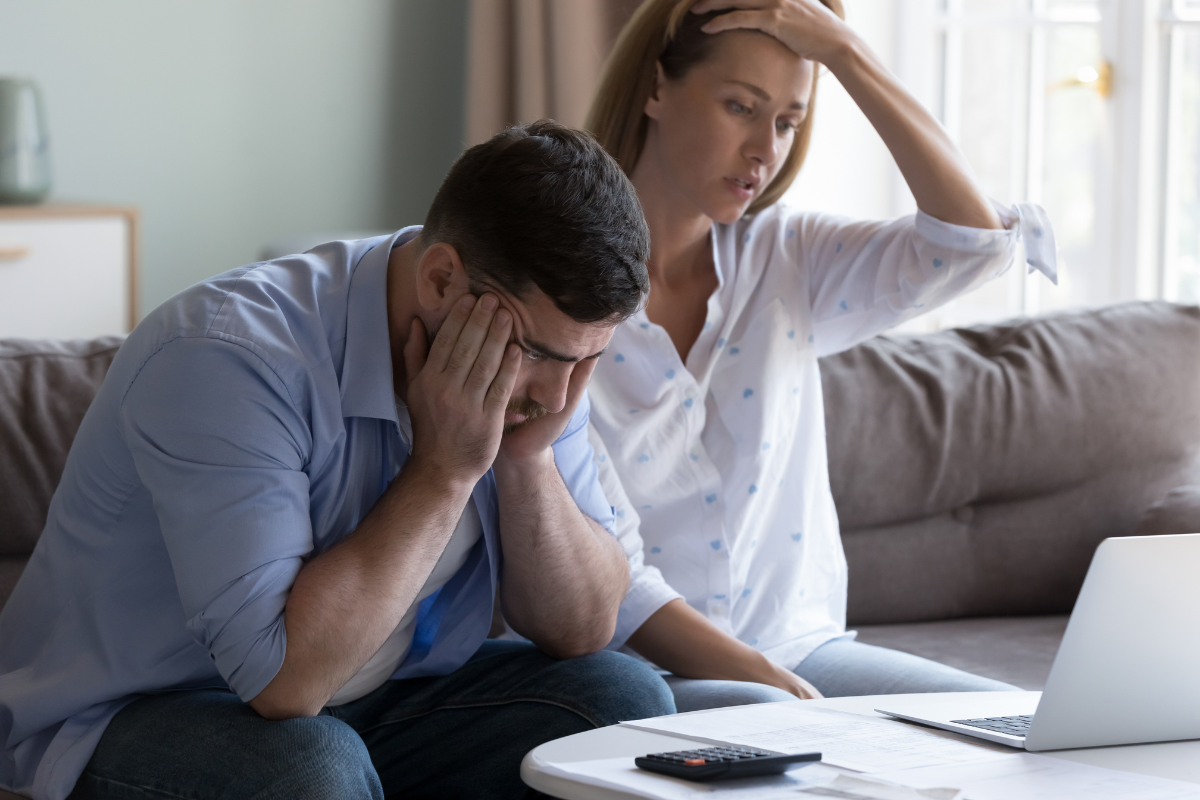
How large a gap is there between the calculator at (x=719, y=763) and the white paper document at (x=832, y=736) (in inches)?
1.7

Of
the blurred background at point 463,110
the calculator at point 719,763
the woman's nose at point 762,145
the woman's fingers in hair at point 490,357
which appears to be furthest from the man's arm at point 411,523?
the blurred background at point 463,110

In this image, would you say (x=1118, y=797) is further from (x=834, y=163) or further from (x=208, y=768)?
(x=834, y=163)

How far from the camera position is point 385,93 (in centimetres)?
364

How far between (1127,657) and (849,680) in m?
0.61

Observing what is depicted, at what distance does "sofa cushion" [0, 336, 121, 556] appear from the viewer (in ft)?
5.03

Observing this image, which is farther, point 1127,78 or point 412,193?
point 412,193

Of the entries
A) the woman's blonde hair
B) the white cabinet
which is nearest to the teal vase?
the white cabinet

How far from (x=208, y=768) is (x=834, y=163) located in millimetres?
2659

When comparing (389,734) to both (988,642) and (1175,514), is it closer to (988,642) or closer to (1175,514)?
(988,642)

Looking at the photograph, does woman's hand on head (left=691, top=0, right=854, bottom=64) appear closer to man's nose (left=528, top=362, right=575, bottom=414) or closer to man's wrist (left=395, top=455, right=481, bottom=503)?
man's nose (left=528, top=362, right=575, bottom=414)

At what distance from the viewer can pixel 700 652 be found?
4.70 ft

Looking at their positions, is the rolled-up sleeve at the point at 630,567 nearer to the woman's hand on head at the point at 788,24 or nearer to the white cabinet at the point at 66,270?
the woman's hand on head at the point at 788,24

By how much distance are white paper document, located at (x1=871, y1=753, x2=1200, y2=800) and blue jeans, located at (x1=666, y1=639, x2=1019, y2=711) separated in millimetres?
406

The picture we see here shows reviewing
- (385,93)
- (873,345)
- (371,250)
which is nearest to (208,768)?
(371,250)
